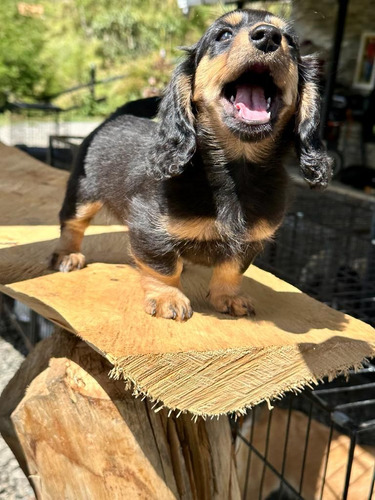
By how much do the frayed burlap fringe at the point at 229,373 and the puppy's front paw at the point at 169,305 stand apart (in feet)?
0.82

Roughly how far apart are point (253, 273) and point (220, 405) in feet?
3.42

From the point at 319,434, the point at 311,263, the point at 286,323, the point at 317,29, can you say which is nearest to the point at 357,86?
the point at 317,29

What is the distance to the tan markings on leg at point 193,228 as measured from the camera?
5.73 ft

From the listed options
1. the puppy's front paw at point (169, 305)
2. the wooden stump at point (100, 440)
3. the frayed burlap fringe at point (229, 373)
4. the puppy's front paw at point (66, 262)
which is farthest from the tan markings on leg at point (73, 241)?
the frayed burlap fringe at point (229, 373)

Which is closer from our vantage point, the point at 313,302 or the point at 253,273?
the point at 313,302

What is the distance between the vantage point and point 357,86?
9586mm

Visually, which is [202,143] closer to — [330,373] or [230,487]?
[330,373]

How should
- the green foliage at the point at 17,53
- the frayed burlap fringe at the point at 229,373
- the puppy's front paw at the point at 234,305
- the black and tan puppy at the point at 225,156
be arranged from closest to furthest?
the frayed burlap fringe at the point at 229,373, the black and tan puppy at the point at 225,156, the puppy's front paw at the point at 234,305, the green foliage at the point at 17,53

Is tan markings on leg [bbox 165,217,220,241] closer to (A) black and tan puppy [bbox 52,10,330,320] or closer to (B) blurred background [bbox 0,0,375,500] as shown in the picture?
(A) black and tan puppy [bbox 52,10,330,320]

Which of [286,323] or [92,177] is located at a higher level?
[92,177]

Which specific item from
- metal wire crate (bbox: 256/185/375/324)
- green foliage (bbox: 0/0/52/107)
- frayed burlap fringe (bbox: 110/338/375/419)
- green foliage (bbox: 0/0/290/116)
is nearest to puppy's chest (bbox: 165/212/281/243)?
frayed burlap fringe (bbox: 110/338/375/419)

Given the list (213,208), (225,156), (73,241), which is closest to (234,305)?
(213,208)

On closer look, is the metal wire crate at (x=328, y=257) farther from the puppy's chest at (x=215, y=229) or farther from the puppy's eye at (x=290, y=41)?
the puppy's eye at (x=290, y=41)

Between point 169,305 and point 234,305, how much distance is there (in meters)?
0.25
